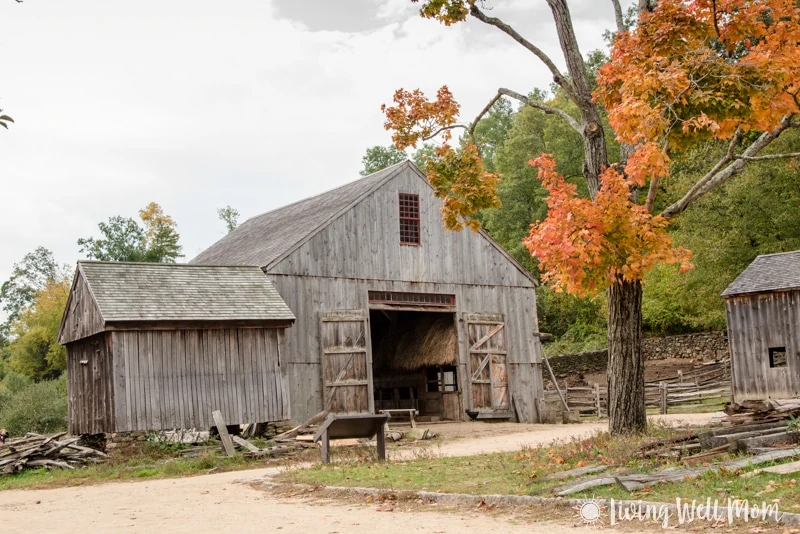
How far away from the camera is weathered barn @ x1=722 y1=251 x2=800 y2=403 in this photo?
1014 inches

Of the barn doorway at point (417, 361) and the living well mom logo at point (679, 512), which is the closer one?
the living well mom logo at point (679, 512)

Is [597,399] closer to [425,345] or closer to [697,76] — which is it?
[425,345]

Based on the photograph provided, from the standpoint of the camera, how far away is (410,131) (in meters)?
16.2

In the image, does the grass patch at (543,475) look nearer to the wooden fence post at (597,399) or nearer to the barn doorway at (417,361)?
the barn doorway at (417,361)

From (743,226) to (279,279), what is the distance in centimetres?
2137

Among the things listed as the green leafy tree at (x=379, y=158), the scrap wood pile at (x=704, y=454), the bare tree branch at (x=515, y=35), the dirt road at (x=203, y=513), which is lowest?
the dirt road at (x=203, y=513)

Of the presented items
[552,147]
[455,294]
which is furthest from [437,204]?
[552,147]

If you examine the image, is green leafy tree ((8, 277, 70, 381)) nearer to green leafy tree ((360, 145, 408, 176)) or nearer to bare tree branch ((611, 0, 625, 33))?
green leafy tree ((360, 145, 408, 176))

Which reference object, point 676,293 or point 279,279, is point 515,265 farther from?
point 676,293

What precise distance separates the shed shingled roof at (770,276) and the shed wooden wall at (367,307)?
611 centimetres

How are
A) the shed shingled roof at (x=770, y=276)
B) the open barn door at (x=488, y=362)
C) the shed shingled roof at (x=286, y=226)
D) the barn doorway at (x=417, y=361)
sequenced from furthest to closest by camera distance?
the barn doorway at (x=417, y=361)
the open barn door at (x=488, y=362)
the shed shingled roof at (x=770, y=276)
the shed shingled roof at (x=286, y=226)

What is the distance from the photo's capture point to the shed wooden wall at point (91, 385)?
67.1 ft

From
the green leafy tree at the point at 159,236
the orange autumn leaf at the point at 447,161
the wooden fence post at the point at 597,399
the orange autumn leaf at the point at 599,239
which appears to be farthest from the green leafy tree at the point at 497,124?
the orange autumn leaf at the point at 599,239

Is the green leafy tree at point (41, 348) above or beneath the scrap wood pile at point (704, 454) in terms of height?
above
